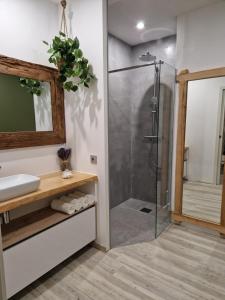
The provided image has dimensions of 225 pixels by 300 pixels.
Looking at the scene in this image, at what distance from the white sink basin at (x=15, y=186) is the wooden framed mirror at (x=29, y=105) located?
0.30m

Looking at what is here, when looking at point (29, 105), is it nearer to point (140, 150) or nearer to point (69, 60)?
point (69, 60)

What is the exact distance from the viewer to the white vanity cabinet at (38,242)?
151 centimetres

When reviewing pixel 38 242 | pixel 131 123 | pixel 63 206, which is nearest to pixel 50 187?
pixel 63 206

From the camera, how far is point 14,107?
193 centimetres

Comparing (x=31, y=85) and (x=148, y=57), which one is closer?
(x=31, y=85)

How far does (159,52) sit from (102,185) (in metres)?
2.30

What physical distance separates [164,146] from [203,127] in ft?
1.82

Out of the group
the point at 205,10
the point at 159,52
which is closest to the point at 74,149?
the point at 159,52

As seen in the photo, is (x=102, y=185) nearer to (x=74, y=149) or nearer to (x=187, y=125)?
(x=74, y=149)

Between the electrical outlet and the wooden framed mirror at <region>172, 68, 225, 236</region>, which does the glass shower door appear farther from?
the electrical outlet

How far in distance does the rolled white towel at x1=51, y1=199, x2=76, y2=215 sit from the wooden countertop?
Result: 0.15 meters

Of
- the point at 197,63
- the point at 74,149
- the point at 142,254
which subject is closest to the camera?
the point at 142,254

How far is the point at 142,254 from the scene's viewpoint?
7.14ft

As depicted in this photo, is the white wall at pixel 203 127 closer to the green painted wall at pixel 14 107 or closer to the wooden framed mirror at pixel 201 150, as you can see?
the wooden framed mirror at pixel 201 150
